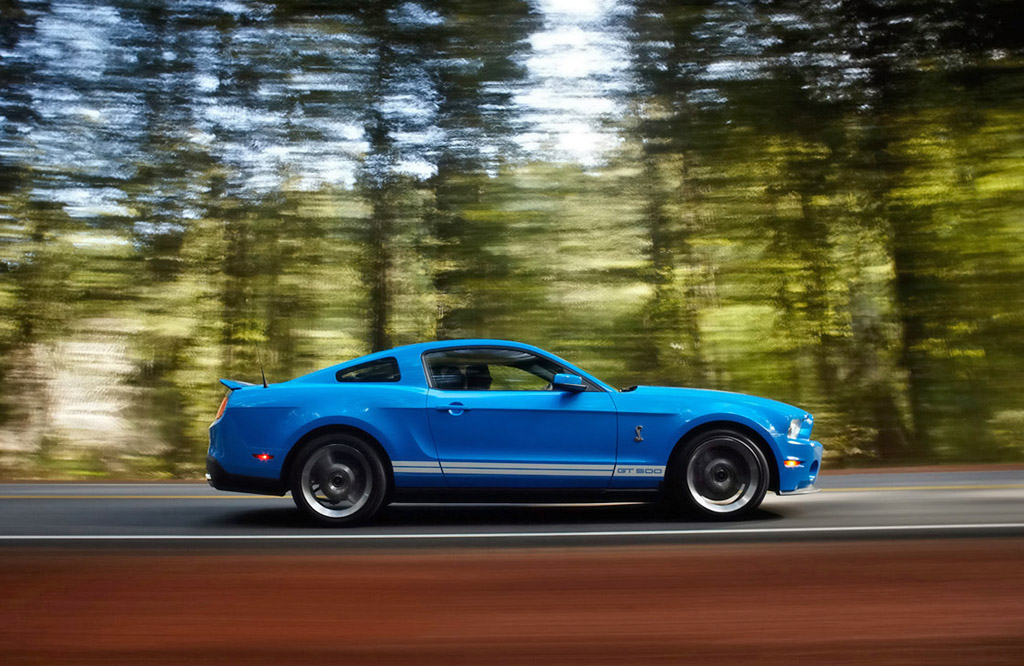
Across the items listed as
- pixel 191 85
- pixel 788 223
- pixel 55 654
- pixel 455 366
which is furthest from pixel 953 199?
pixel 55 654

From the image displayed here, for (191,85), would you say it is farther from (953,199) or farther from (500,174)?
(953,199)

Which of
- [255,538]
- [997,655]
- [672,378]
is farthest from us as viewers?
[672,378]

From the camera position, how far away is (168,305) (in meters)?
13.0

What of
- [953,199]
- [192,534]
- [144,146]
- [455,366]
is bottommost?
[192,534]

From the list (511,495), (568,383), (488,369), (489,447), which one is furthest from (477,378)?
(511,495)

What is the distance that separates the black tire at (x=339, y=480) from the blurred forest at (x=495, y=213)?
6.38 m

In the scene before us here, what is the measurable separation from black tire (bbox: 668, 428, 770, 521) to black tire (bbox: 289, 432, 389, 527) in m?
2.02

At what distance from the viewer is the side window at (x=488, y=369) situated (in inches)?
262

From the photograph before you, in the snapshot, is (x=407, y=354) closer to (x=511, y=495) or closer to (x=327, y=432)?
(x=327, y=432)

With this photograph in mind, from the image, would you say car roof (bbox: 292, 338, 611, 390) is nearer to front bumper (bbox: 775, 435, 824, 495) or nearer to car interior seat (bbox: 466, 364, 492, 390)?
car interior seat (bbox: 466, 364, 492, 390)

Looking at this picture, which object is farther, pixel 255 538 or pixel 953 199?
pixel 953 199

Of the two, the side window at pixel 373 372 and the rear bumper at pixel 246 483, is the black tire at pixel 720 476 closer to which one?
the side window at pixel 373 372

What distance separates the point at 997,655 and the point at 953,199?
428 inches

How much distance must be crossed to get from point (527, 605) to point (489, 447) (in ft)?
7.44
